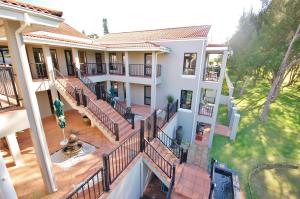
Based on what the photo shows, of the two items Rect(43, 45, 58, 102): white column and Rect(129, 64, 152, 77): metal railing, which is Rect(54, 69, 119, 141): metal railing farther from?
Rect(129, 64, 152, 77): metal railing

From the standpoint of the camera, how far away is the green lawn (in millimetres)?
10234

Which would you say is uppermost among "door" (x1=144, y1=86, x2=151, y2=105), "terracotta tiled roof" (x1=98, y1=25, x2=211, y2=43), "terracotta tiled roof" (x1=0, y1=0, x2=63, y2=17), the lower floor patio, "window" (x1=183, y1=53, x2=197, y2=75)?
"terracotta tiled roof" (x1=98, y1=25, x2=211, y2=43)

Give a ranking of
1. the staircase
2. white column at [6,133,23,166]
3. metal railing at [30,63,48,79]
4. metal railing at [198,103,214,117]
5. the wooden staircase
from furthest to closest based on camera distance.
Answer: metal railing at [198,103,214,117], metal railing at [30,63,48,79], the wooden staircase, the staircase, white column at [6,133,23,166]

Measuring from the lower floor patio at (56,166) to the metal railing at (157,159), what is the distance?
2008mm

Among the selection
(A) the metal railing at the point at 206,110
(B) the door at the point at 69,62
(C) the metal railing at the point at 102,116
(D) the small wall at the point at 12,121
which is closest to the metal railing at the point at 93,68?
(B) the door at the point at 69,62

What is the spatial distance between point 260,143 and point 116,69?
14.8m

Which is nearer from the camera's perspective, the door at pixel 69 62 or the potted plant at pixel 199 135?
the door at pixel 69 62

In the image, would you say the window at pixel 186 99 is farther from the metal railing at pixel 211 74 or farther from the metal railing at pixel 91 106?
the metal railing at pixel 91 106

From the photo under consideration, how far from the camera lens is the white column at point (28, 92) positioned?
143 inches

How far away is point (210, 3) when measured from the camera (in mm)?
12133

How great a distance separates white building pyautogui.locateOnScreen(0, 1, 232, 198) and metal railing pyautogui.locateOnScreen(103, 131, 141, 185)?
70 centimetres

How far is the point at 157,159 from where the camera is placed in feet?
23.9

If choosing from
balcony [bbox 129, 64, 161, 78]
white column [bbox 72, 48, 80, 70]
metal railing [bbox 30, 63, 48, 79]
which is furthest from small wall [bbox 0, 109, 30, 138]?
balcony [bbox 129, 64, 161, 78]

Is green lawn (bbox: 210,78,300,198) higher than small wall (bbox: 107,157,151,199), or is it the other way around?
small wall (bbox: 107,157,151,199)
